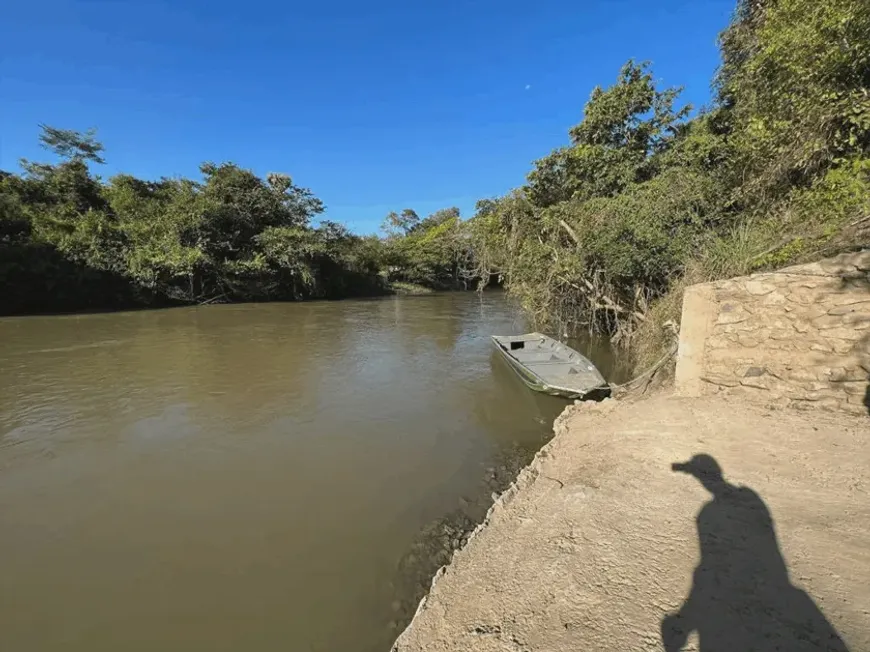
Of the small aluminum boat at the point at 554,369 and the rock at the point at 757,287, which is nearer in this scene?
the rock at the point at 757,287

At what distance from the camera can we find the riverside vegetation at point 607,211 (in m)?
6.34

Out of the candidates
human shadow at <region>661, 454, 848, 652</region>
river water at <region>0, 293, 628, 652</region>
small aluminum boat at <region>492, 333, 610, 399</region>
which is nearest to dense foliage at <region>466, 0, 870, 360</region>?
small aluminum boat at <region>492, 333, 610, 399</region>

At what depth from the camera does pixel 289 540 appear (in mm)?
3879

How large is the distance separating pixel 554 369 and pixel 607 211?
4731mm

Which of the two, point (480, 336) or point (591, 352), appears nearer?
point (591, 352)

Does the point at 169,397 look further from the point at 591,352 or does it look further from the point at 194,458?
the point at 591,352

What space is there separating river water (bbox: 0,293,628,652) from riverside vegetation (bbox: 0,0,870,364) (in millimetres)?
2926

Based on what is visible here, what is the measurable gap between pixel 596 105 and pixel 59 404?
53.3 ft

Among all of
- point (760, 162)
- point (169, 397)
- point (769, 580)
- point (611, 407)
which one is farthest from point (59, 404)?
point (760, 162)

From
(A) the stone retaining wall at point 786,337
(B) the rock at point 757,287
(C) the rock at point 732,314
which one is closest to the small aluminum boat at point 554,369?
(A) the stone retaining wall at point 786,337

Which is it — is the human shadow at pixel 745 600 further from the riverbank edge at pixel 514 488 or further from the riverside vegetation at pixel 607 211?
the riverside vegetation at pixel 607 211

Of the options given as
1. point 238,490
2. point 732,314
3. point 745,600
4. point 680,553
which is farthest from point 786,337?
point 238,490

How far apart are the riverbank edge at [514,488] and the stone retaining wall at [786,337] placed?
775 millimetres

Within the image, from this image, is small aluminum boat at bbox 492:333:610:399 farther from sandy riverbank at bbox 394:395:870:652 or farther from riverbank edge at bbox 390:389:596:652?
sandy riverbank at bbox 394:395:870:652
